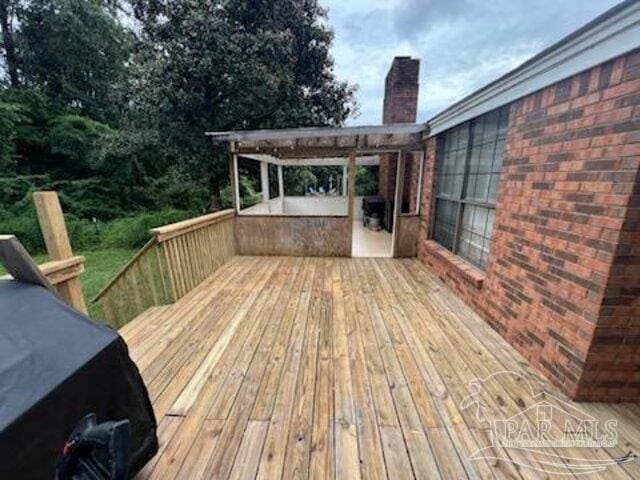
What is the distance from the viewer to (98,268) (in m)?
7.11

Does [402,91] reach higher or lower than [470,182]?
higher

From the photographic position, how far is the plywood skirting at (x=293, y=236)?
5301mm

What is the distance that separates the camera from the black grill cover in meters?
0.84

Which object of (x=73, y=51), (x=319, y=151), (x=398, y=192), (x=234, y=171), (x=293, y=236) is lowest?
(x=293, y=236)

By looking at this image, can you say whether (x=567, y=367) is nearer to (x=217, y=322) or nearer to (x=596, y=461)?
(x=596, y=461)

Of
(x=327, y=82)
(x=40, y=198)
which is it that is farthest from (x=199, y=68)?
(x=40, y=198)

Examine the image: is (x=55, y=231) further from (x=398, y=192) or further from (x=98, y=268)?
(x=98, y=268)

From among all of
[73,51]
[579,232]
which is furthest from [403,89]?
[73,51]

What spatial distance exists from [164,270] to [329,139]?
3376 millimetres

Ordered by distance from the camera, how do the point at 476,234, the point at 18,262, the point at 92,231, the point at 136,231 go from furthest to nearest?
the point at 92,231 → the point at 136,231 → the point at 476,234 → the point at 18,262

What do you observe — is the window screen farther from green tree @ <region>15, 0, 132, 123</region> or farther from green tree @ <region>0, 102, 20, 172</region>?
green tree @ <region>0, 102, 20, 172</region>

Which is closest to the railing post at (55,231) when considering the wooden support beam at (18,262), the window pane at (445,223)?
the wooden support beam at (18,262)

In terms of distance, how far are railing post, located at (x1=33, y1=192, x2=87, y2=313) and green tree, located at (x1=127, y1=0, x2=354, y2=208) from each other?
457 cm

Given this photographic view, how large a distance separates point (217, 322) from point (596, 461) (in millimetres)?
3022
